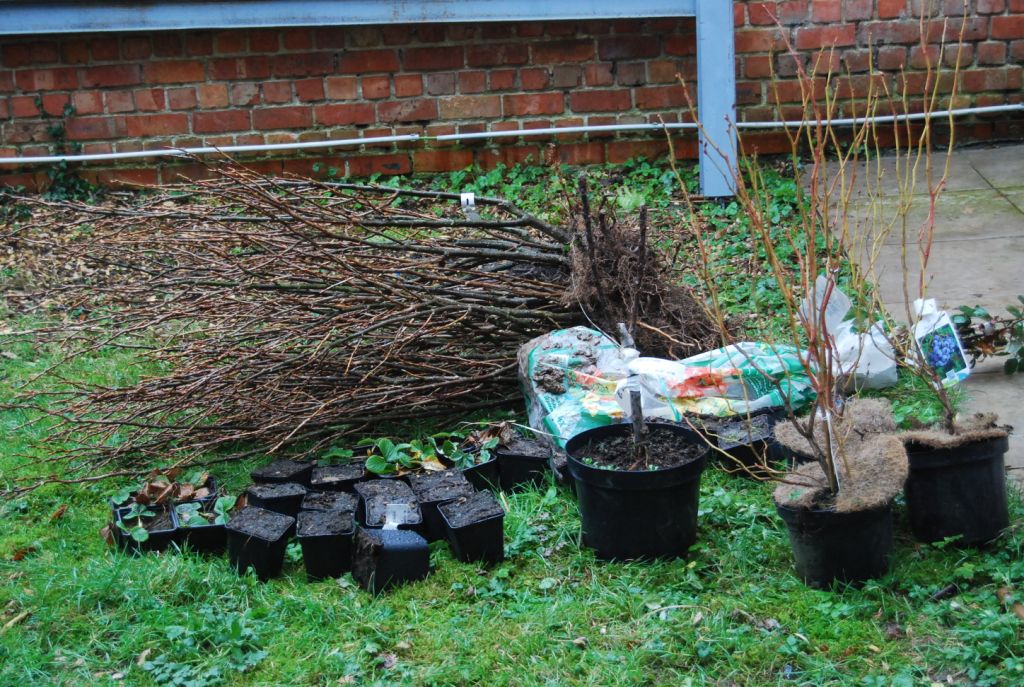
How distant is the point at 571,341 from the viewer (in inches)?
168

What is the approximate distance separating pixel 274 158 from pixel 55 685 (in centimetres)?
524

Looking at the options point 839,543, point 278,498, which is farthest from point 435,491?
point 839,543

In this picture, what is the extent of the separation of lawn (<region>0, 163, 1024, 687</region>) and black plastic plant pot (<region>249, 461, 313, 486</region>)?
1.52 feet

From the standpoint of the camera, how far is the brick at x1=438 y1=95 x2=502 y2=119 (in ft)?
24.2

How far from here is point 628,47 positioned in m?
7.27

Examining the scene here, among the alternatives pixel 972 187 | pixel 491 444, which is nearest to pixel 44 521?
pixel 491 444

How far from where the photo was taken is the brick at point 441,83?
7340 millimetres

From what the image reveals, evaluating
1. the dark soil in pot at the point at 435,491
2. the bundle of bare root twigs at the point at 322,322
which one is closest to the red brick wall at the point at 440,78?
the bundle of bare root twigs at the point at 322,322

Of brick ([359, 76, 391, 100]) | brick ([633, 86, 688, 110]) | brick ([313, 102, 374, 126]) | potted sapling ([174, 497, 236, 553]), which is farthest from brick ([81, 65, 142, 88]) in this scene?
potted sapling ([174, 497, 236, 553])

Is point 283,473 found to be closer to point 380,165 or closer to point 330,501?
point 330,501

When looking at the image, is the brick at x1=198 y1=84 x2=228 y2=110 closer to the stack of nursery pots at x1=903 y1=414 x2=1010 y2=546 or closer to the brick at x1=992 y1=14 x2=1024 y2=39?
the brick at x1=992 y1=14 x2=1024 y2=39

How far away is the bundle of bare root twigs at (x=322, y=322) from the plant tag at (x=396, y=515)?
0.69 meters

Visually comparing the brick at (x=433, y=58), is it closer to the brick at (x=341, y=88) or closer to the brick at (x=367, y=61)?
the brick at (x=367, y=61)

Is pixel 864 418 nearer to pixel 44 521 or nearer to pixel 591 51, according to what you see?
pixel 44 521
